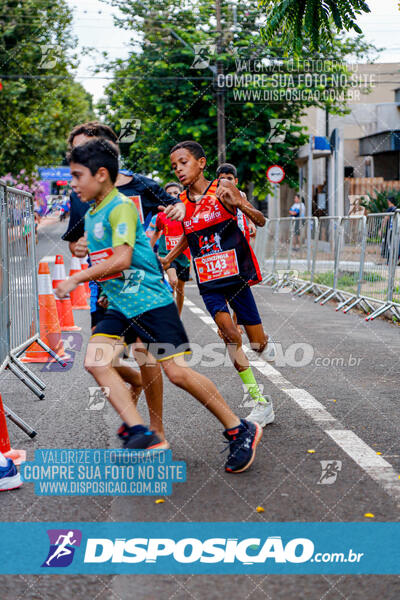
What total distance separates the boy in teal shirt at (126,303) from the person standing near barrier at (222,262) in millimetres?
1002

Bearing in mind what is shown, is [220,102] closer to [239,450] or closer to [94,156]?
[94,156]

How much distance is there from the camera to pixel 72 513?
386cm

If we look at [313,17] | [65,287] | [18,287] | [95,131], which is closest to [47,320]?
[18,287]

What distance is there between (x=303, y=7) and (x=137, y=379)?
14.1 ft

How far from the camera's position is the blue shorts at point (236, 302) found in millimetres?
5570

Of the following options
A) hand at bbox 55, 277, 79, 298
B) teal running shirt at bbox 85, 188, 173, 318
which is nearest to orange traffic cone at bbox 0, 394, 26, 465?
teal running shirt at bbox 85, 188, 173, 318

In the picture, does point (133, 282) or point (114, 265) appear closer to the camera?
point (114, 265)

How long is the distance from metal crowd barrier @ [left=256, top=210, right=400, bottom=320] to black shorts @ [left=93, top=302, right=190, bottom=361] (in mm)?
7995

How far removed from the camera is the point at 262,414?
5.55m

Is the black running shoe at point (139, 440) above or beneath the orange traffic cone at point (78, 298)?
above

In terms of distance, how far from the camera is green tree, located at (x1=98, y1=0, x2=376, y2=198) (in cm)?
2711

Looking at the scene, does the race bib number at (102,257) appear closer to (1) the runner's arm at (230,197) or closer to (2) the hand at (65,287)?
(2) the hand at (65,287)

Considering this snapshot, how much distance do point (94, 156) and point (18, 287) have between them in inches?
122

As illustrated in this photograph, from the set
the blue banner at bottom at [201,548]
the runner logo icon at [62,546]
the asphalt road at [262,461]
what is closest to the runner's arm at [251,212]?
the asphalt road at [262,461]
